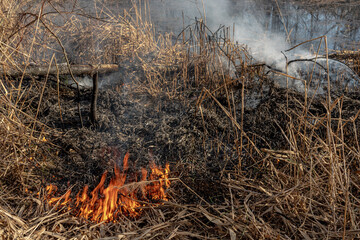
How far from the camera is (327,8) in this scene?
28.9 ft

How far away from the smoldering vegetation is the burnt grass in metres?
0.01

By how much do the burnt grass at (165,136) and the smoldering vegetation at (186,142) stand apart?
13 mm

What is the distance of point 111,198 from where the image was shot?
221cm

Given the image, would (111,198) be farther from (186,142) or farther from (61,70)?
(61,70)

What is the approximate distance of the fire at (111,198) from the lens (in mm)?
2135

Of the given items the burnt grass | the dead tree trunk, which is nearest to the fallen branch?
the dead tree trunk

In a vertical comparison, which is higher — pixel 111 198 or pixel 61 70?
pixel 61 70

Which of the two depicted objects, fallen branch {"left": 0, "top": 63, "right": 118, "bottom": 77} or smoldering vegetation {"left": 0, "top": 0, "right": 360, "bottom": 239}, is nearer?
smoldering vegetation {"left": 0, "top": 0, "right": 360, "bottom": 239}

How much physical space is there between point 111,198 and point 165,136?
91 centimetres

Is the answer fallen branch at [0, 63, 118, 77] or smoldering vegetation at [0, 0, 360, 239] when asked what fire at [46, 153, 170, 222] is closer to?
smoldering vegetation at [0, 0, 360, 239]

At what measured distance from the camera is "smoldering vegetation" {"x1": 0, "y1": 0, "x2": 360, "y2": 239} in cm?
172

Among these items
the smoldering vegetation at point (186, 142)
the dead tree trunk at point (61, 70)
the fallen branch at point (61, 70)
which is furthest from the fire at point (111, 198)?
the fallen branch at point (61, 70)

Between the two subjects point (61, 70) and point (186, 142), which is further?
point (61, 70)

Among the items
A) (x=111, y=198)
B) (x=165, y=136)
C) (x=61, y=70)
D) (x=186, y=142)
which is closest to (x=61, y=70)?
(x=61, y=70)
